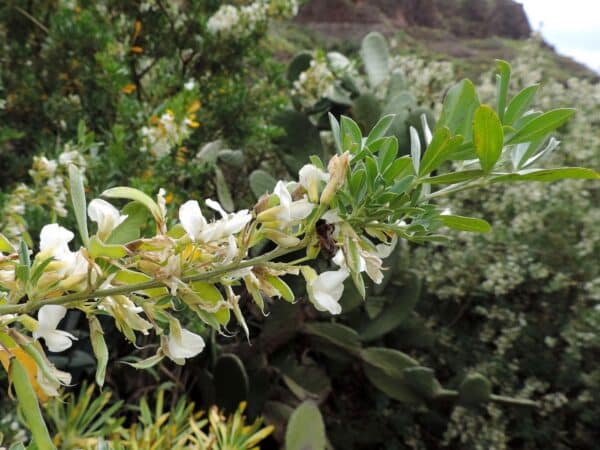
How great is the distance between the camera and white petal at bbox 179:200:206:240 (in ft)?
0.98

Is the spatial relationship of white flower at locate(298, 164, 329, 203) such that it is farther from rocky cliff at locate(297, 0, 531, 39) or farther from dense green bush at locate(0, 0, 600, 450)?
rocky cliff at locate(297, 0, 531, 39)

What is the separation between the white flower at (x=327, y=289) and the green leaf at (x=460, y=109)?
0.12m

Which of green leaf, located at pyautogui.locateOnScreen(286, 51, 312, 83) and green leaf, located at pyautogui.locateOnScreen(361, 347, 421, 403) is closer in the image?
green leaf, located at pyautogui.locateOnScreen(361, 347, 421, 403)

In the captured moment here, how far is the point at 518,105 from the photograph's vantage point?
1.16ft

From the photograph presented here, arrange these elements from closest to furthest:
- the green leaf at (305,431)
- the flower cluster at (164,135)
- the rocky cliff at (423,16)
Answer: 1. the green leaf at (305,431)
2. the flower cluster at (164,135)
3. the rocky cliff at (423,16)

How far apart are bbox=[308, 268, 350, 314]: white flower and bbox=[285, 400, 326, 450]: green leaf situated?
2.82ft

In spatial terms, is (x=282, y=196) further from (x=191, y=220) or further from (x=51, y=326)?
(x=51, y=326)

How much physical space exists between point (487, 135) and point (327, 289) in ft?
0.42

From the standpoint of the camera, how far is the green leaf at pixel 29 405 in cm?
29

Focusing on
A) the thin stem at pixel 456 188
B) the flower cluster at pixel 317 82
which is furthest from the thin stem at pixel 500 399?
the thin stem at pixel 456 188

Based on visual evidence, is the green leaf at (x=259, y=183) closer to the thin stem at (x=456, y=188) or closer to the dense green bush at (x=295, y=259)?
the dense green bush at (x=295, y=259)

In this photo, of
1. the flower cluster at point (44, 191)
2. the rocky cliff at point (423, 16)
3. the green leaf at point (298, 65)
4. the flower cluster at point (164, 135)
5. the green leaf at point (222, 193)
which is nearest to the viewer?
the flower cluster at point (44, 191)

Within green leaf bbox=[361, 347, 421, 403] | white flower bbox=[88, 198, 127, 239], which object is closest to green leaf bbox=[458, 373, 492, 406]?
green leaf bbox=[361, 347, 421, 403]

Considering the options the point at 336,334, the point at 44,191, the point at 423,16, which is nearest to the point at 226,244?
the point at 44,191
